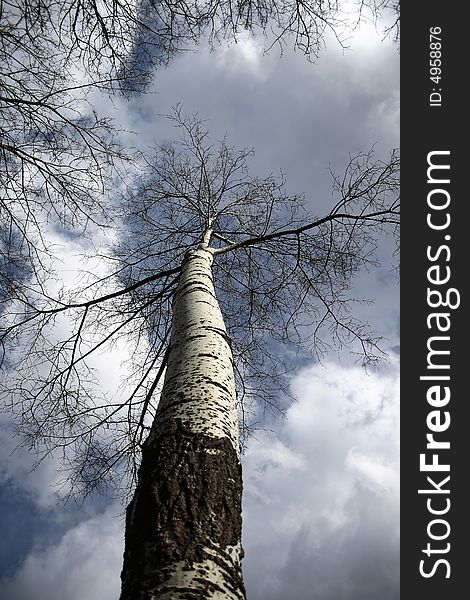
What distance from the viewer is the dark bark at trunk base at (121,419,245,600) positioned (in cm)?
126

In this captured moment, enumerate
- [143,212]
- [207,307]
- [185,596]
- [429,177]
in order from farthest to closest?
[143,212] → [429,177] → [207,307] → [185,596]

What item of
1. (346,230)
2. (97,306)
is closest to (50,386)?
(97,306)

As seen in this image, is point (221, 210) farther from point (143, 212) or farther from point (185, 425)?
point (185, 425)

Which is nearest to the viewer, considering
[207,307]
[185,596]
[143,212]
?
[185,596]

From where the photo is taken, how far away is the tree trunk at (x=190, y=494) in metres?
1.28

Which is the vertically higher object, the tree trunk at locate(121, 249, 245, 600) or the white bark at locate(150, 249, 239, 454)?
the white bark at locate(150, 249, 239, 454)

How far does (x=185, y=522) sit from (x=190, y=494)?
0.35 ft

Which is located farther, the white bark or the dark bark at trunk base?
the white bark

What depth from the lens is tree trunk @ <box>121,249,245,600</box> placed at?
1280 millimetres

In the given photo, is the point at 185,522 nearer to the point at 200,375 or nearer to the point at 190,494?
the point at 190,494

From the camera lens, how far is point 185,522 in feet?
4.65

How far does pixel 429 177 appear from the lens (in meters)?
3.99

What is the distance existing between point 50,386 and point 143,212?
7.20 ft

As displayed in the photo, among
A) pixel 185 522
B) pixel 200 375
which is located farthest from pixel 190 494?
pixel 200 375
